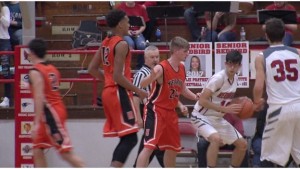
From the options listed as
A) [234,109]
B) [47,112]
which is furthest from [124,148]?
[234,109]

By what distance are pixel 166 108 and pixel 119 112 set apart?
3.90 ft

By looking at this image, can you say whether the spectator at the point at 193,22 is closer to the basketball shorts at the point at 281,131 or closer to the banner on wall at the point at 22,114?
the banner on wall at the point at 22,114

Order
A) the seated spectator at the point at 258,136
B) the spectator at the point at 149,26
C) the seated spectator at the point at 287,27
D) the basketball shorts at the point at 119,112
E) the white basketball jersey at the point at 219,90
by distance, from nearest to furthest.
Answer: the basketball shorts at the point at 119,112
the white basketball jersey at the point at 219,90
the seated spectator at the point at 258,136
the seated spectator at the point at 287,27
the spectator at the point at 149,26

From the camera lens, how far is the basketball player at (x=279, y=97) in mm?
9133

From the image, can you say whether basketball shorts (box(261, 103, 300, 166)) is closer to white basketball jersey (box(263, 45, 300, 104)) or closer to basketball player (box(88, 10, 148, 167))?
white basketball jersey (box(263, 45, 300, 104))

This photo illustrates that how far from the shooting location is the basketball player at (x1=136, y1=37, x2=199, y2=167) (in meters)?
10.2

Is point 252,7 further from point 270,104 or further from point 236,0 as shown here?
point 270,104

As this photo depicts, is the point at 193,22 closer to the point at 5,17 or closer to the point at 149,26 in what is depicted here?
the point at 149,26

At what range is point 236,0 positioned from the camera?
13664mm

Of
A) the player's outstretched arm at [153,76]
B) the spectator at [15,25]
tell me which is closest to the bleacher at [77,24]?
the spectator at [15,25]

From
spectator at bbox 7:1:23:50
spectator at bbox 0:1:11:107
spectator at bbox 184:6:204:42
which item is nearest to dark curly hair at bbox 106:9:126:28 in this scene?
spectator at bbox 0:1:11:107

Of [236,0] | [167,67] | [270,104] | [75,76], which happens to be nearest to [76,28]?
[75,76]

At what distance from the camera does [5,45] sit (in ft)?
48.4

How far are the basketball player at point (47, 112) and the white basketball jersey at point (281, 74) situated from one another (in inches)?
88.8
